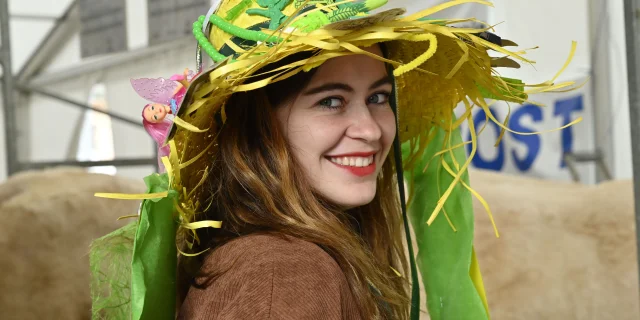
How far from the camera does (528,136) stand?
2.22 m

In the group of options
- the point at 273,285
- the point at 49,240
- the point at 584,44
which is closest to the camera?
the point at 273,285

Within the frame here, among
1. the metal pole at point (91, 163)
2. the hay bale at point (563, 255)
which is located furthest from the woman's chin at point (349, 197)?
the metal pole at point (91, 163)

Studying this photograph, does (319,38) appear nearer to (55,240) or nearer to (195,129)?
(195,129)

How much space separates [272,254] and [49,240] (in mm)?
1067

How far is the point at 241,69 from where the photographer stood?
769 mm

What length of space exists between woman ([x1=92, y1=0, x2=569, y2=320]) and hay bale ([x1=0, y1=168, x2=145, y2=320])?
0.75 metres

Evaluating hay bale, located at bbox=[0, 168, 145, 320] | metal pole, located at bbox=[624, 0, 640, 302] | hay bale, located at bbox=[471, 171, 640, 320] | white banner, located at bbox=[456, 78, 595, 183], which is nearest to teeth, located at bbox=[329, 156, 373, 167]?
metal pole, located at bbox=[624, 0, 640, 302]

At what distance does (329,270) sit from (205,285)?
5.4 inches

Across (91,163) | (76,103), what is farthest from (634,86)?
(76,103)

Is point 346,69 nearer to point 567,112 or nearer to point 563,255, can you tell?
point 563,255

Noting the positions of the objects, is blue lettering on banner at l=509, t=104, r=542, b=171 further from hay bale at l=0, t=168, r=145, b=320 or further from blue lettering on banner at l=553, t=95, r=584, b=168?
hay bale at l=0, t=168, r=145, b=320

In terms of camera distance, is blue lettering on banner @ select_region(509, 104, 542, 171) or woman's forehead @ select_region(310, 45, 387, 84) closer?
woman's forehead @ select_region(310, 45, 387, 84)

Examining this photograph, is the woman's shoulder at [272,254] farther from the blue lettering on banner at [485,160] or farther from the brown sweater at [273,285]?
the blue lettering on banner at [485,160]

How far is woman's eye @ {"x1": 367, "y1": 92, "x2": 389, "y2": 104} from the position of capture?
0.93 meters
